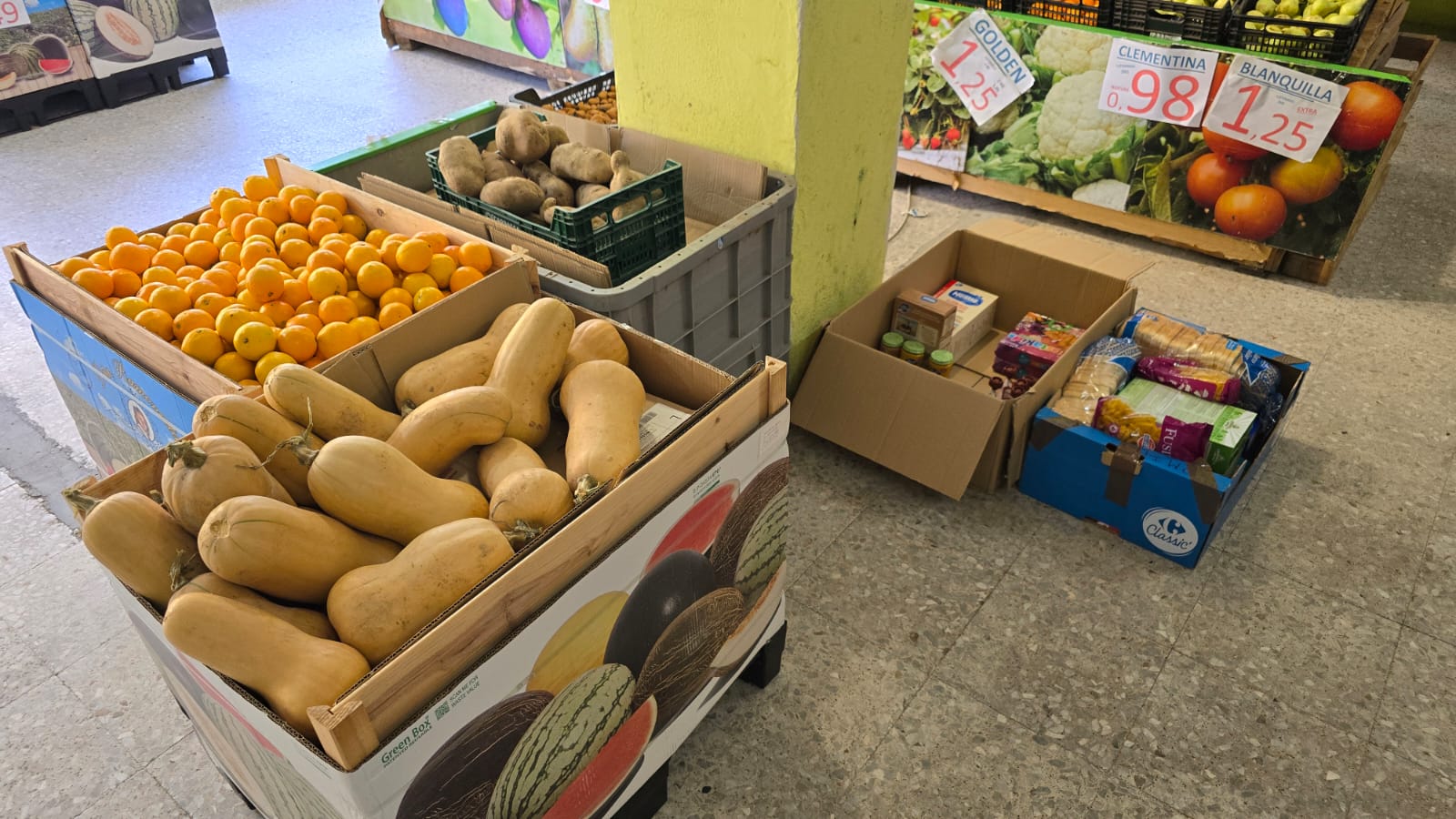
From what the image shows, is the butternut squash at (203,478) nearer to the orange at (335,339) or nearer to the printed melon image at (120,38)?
the orange at (335,339)

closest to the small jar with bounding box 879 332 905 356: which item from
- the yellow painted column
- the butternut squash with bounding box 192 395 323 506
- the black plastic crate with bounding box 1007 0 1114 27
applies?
the yellow painted column

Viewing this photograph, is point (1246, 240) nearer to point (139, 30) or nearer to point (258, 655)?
point (258, 655)

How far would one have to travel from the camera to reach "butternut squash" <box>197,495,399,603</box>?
1125 mm

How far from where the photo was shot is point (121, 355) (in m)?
1.84

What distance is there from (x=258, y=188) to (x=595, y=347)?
1.21 m

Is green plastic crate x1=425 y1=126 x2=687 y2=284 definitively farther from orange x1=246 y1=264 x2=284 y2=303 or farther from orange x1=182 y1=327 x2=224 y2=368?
orange x1=182 y1=327 x2=224 y2=368

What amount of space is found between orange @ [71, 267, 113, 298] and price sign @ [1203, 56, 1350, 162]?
3.33 metres

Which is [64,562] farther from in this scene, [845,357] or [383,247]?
[845,357]

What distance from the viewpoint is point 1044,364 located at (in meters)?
2.62

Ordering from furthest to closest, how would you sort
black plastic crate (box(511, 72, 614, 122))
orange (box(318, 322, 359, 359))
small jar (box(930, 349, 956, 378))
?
black plastic crate (box(511, 72, 614, 122)), small jar (box(930, 349, 956, 378)), orange (box(318, 322, 359, 359))

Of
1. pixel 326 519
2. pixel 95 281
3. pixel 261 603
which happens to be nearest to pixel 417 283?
pixel 95 281

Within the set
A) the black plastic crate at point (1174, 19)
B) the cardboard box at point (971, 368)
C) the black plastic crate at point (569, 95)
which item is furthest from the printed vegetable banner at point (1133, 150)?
the black plastic crate at point (569, 95)

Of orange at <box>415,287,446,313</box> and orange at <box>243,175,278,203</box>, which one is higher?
orange at <box>243,175,278,203</box>

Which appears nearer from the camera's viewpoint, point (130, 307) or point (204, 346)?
point (204, 346)
